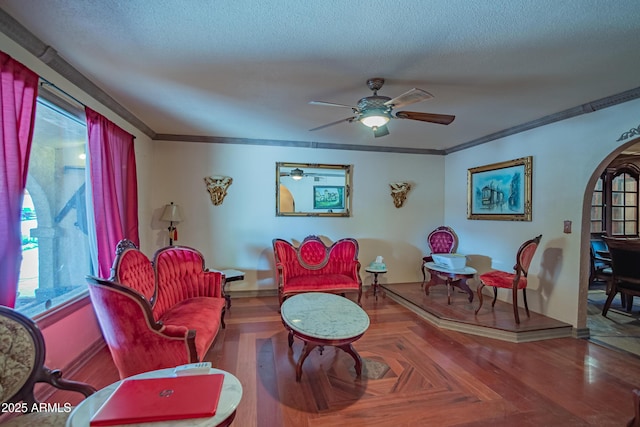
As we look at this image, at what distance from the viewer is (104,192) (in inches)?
110

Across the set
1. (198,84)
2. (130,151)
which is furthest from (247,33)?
(130,151)

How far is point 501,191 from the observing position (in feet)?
14.3

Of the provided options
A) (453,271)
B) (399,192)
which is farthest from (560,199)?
(399,192)

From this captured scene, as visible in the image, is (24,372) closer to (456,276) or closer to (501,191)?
(456,276)

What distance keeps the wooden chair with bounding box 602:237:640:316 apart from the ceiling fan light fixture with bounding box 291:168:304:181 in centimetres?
449

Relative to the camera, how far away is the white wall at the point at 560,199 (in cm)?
312

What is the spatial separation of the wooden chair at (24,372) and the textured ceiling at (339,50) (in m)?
1.81

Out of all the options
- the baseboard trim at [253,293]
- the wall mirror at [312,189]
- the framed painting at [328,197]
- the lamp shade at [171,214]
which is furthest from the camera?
the framed painting at [328,197]

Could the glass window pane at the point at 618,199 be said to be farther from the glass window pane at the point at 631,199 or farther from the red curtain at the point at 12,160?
the red curtain at the point at 12,160

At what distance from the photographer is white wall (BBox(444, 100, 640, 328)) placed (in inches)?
123

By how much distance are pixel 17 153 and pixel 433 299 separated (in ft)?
15.6


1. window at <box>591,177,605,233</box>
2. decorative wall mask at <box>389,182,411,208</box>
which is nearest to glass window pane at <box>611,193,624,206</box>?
window at <box>591,177,605,233</box>

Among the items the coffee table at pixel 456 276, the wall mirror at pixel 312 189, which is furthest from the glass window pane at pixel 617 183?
the wall mirror at pixel 312 189

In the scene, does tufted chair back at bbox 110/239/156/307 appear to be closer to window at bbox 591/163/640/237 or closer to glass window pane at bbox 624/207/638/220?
window at bbox 591/163/640/237
